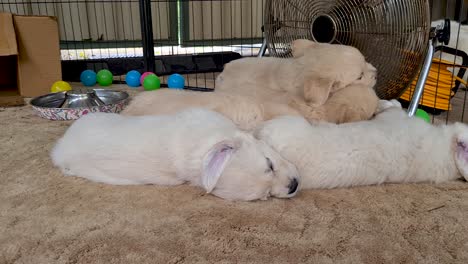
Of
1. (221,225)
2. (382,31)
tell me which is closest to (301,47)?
(382,31)

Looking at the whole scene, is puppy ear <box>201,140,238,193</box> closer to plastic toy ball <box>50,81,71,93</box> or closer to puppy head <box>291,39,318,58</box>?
puppy head <box>291,39,318,58</box>

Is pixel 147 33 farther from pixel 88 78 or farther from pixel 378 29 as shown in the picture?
pixel 378 29

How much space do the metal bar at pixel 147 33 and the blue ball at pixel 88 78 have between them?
430mm

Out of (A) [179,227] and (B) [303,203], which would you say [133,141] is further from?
(B) [303,203]

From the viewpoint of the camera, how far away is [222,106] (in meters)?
1.75

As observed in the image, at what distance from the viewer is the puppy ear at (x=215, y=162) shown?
1.26 meters

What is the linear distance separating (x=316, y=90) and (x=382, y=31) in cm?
55

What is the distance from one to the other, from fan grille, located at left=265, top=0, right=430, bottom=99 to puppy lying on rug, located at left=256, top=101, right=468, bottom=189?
1.78ft

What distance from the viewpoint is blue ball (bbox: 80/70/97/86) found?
11.2 ft

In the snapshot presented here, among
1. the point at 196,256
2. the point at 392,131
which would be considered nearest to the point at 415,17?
the point at 392,131

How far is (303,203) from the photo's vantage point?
137cm

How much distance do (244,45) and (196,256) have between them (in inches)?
188

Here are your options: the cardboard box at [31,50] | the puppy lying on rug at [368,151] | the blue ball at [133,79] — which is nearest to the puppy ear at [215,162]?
the puppy lying on rug at [368,151]

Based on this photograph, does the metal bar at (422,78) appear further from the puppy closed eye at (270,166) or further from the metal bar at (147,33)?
the metal bar at (147,33)
